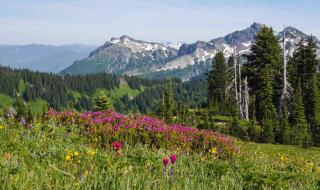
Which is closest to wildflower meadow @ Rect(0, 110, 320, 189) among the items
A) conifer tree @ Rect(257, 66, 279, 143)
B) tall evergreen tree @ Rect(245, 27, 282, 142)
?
conifer tree @ Rect(257, 66, 279, 143)

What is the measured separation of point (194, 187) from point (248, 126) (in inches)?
1538

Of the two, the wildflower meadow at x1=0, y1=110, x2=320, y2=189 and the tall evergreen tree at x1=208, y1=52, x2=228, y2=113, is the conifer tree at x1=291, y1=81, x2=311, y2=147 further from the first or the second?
the tall evergreen tree at x1=208, y1=52, x2=228, y2=113

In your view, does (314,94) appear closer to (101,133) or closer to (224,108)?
(224,108)

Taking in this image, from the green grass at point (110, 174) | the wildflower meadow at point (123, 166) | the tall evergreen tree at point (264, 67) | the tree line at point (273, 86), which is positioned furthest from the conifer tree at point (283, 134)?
the green grass at point (110, 174)

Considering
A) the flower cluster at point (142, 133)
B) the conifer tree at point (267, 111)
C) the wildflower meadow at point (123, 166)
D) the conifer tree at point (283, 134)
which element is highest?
the wildflower meadow at point (123, 166)

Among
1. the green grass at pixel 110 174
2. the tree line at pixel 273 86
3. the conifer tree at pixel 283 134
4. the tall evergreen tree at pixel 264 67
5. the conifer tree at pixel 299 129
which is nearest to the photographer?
the green grass at pixel 110 174

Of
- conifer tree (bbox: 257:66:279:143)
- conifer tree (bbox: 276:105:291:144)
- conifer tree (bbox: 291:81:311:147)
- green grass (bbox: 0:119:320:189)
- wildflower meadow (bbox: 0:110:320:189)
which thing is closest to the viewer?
green grass (bbox: 0:119:320:189)

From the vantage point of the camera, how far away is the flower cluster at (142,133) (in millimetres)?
13422

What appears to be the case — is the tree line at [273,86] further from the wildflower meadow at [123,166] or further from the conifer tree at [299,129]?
the wildflower meadow at [123,166]

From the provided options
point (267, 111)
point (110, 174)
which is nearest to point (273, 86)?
point (267, 111)

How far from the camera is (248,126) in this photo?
42781 mm

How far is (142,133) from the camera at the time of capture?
13750 millimetres

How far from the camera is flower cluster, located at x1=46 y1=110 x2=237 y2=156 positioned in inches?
528

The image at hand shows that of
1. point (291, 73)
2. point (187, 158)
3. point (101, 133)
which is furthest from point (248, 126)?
point (187, 158)
